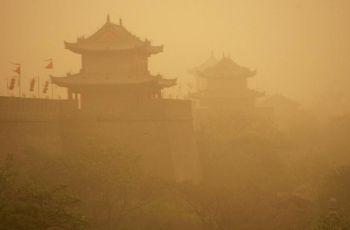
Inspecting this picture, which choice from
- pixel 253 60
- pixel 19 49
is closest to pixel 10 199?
pixel 19 49

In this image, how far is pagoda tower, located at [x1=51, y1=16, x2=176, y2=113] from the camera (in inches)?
1086

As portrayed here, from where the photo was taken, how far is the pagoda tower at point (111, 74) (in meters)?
27.6

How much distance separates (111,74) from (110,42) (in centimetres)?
205

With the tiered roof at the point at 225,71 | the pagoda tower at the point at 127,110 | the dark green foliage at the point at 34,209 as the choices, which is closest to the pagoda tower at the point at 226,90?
the tiered roof at the point at 225,71

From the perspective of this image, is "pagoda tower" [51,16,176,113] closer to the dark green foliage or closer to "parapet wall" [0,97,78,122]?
"parapet wall" [0,97,78,122]

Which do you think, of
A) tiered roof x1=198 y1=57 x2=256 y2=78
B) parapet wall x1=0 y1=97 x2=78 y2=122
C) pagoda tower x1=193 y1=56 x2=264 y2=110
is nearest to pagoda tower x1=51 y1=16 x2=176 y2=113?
parapet wall x1=0 y1=97 x2=78 y2=122

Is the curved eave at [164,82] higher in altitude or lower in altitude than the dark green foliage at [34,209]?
higher

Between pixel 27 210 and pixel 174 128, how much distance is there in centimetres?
1381

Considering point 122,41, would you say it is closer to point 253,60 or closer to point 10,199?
point 10,199

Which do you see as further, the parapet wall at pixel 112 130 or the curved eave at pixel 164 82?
the curved eave at pixel 164 82

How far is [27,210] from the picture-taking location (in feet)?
50.2

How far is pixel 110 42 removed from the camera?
29.4 m

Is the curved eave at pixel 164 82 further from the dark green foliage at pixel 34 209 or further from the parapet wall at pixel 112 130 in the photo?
the dark green foliage at pixel 34 209

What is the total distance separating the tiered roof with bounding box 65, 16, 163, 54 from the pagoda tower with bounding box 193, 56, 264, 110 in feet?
47.4
